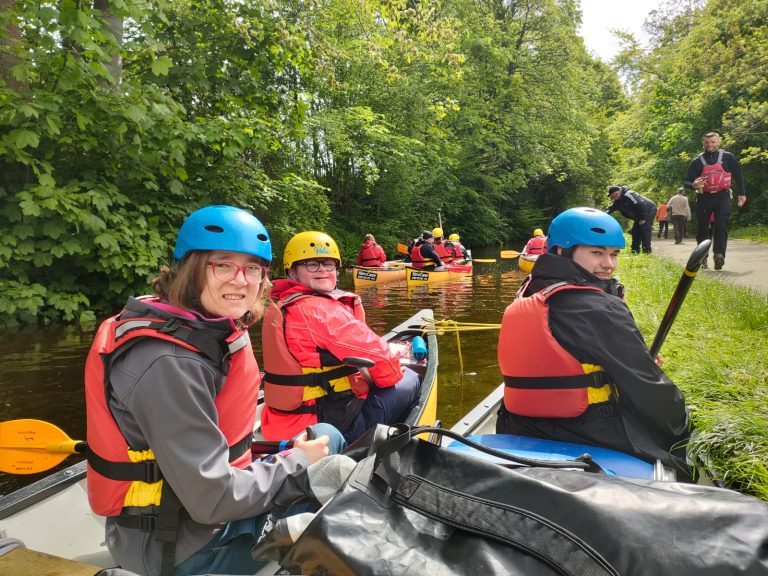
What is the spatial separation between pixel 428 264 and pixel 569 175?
2825 cm

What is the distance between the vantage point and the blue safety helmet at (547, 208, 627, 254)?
9.71 feet

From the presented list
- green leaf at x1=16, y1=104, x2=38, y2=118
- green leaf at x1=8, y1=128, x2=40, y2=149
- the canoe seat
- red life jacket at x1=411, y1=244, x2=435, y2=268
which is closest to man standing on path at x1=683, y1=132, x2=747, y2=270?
the canoe seat

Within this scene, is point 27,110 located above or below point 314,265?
above

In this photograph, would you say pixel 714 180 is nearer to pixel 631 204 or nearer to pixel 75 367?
pixel 631 204

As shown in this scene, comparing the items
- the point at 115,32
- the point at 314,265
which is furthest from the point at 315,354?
the point at 115,32

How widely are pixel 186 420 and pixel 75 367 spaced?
264 inches

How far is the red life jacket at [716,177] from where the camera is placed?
24.8 feet

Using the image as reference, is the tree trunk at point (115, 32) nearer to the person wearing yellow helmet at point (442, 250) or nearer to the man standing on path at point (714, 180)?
the man standing on path at point (714, 180)

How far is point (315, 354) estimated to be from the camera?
3512 mm

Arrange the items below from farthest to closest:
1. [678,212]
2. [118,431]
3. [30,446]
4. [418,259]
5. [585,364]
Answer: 1. [678,212]
2. [418,259]
3. [30,446]
4. [585,364]
5. [118,431]

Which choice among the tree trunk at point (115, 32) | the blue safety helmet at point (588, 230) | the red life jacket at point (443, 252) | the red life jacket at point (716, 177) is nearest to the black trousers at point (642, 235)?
the red life jacket at point (716, 177)

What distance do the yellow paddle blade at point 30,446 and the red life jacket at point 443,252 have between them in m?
15.3

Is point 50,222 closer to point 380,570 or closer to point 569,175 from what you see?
point 380,570

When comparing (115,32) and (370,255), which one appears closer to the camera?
(115,32)
